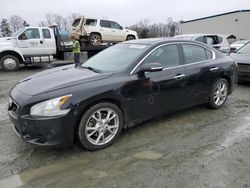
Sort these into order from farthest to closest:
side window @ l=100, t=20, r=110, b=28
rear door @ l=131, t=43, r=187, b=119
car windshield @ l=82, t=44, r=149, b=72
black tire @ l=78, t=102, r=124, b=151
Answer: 1. side window @ l=100, t=20, r=110, b=28
2. car windshield @ l=82, t=44, r=149, b=72
3. rear door @ l=131, t=43, r=187, b=119
4. black tire @ l=78, t=102, r=124, b=151

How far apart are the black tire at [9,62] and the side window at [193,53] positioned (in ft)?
31.6

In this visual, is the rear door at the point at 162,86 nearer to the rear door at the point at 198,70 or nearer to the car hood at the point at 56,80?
the rear door at the point at 198,70

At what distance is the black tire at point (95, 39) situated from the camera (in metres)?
15.3

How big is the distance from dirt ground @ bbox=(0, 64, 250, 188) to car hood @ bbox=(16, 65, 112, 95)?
877 millimetres

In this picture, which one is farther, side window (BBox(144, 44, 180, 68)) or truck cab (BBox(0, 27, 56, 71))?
truck cab (BBox(0, 27, 56, 71))

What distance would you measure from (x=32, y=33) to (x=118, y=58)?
9.45m

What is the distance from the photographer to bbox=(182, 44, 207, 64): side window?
14.6 feet

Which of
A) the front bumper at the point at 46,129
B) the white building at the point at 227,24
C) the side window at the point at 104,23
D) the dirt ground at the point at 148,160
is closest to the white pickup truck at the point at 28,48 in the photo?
the side window at the point at 104,23

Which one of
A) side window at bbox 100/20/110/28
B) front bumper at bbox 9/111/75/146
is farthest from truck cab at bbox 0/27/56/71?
front bumper at bbox 9/111/75/146

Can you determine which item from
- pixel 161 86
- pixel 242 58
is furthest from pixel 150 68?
pixel 242 58

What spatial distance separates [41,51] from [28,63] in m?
0.94

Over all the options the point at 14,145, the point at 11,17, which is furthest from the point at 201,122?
the point at 11,17

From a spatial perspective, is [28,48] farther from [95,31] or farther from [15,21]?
[15,21]

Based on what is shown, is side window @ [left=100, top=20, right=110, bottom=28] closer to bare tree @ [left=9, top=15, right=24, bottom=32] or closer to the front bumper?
the front bumper
